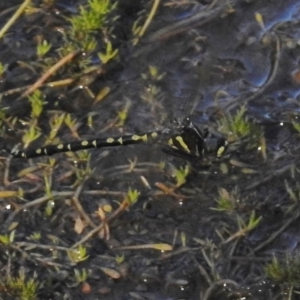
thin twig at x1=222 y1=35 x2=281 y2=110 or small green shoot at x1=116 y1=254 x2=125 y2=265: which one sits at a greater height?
thin twig at x1=222 y1=35 x2=281 y2=110

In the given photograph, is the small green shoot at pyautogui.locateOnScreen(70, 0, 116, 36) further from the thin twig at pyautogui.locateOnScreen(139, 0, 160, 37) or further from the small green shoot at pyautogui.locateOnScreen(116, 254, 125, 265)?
the small green shoot at pyautogui.locateOnScreen(116, 254, 125, 265)

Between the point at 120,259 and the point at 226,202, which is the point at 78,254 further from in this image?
the point at 226,202

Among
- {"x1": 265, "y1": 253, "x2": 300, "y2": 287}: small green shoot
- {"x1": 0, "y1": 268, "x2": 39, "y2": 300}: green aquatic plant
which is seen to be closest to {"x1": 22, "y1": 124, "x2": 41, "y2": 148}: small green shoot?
{"x1": 0, "y1": 268, "x2": 39, "y2": 300}: green aquatic plant

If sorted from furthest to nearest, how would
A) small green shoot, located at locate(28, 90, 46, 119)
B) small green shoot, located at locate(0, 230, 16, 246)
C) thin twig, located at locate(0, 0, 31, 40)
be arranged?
thin twig, located at locate(0, 0, 31, 40)
small green shoot, located at locate(28, 90, 46, 119)
small green shoot, located at locate(0, 230, 16, 246)

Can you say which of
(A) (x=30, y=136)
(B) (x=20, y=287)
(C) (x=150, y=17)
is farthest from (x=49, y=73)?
(B) (x=20, y=287)

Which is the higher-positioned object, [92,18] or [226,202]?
[92,18]

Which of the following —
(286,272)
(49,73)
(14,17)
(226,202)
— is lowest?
(286,272)

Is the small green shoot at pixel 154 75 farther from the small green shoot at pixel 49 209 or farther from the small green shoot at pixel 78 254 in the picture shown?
the small green shoot at pixel 78 254
